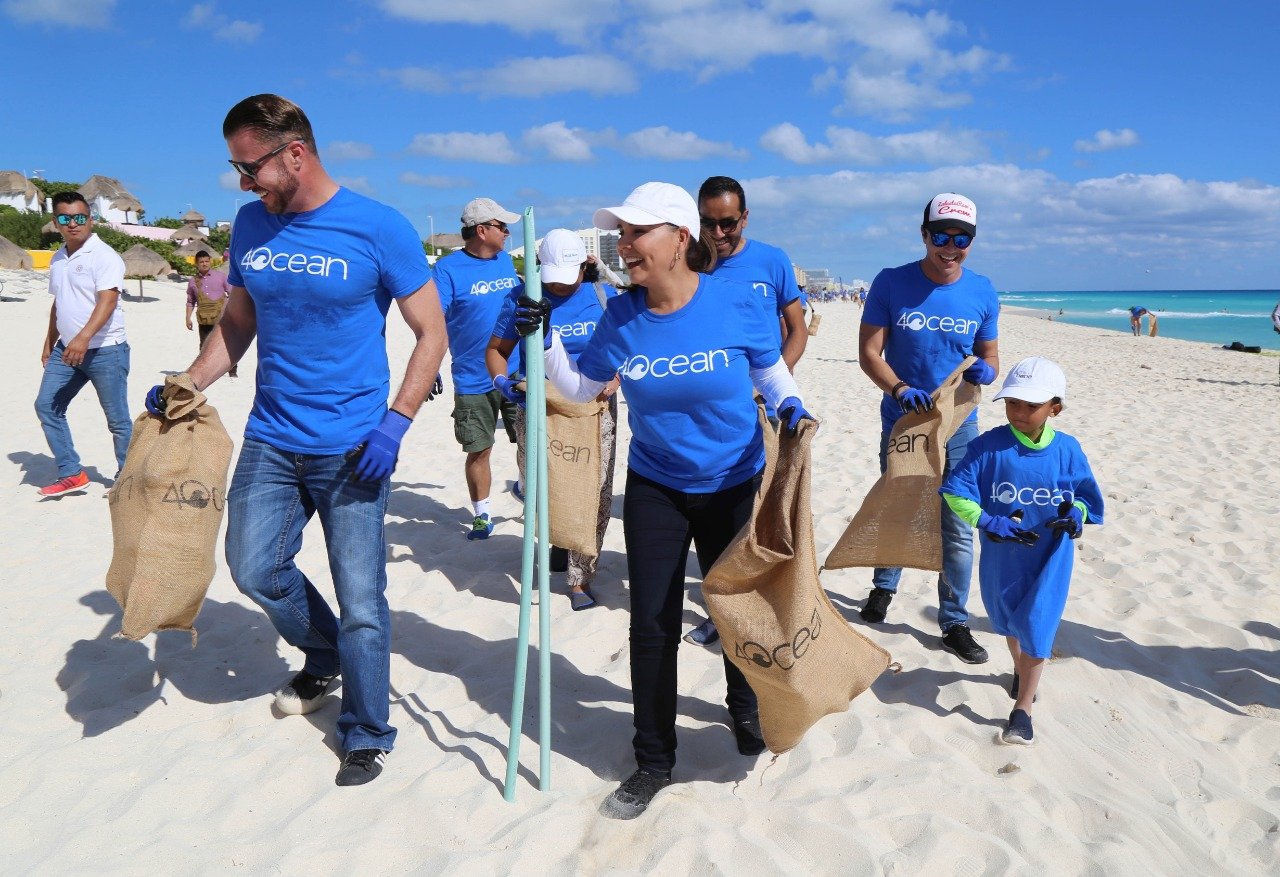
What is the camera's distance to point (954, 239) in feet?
12.7

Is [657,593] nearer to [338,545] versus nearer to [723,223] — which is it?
[338,545]

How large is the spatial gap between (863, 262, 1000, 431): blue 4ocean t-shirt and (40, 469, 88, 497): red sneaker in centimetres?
606

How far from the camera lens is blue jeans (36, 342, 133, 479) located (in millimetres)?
6430

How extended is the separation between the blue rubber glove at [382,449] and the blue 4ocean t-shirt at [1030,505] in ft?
6.53

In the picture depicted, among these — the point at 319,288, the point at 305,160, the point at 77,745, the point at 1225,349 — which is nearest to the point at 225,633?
the point at 77,745

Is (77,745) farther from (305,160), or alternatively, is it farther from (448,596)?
(305,160)

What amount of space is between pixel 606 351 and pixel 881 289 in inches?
70.5

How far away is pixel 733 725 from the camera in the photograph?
3.28 meters

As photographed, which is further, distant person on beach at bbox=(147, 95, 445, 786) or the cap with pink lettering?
the cap with pink lettering

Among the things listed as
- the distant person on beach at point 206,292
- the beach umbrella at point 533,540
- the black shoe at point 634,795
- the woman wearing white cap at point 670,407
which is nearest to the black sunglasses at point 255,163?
the beach umbrella at point 533,540

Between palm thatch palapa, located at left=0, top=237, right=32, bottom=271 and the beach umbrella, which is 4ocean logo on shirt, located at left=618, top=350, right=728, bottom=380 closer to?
the beach umbrella

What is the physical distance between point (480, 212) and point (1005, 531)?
146 inches

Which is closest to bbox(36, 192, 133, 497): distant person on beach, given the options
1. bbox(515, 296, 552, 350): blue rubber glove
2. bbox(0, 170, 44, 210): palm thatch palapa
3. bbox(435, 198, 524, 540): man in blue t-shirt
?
bbox(435, 198, 524, 540): man in blue t-shirt

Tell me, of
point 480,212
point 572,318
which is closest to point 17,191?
point 480,212
